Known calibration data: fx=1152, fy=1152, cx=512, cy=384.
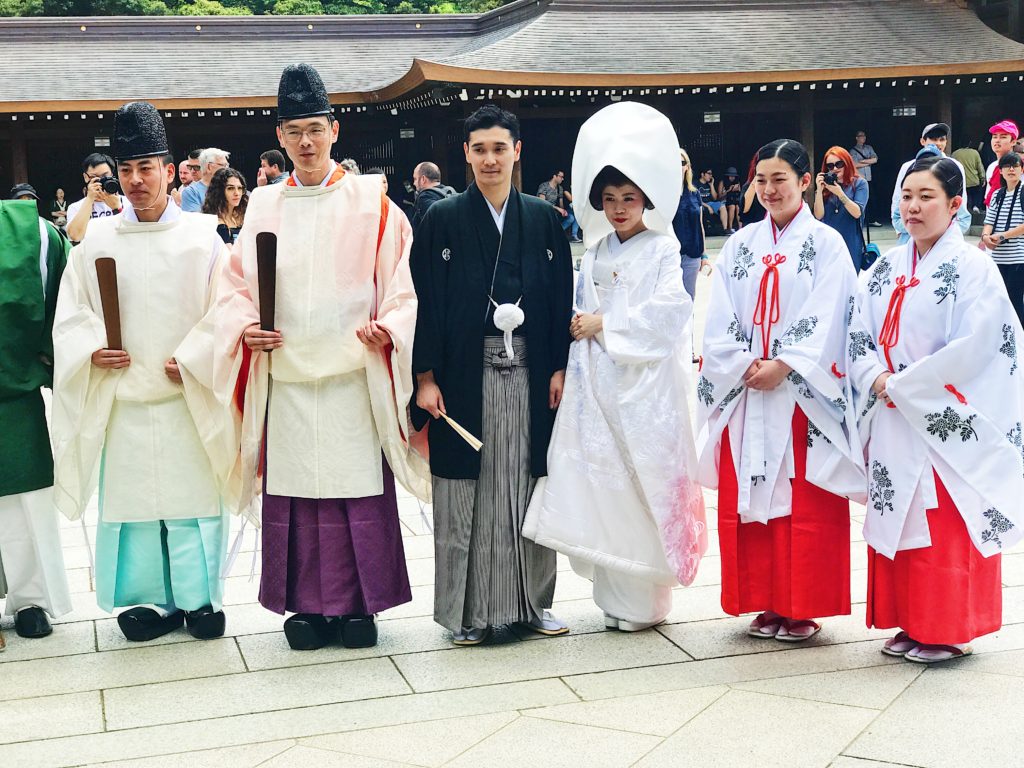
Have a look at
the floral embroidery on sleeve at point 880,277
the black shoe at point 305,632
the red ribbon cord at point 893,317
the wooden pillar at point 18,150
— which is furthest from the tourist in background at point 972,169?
the black shoe at point 305,632

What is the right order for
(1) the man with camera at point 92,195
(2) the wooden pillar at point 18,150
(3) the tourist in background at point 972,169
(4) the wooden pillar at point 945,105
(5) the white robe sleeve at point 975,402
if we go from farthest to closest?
(4) the wooden pillar at point 945,105 < (2) the wooden pillar at point 18,150 < (3) the tourist in background at point 972,169 < (1) the man with camera at point 92,195 < (5) the white robe sleeve at point 975,402

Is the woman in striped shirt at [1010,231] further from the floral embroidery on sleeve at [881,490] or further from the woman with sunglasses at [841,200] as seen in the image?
the floral embroidery on sleeve at [881,490]

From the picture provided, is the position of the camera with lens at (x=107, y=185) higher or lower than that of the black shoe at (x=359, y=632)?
higher

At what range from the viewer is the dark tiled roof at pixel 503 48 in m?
17.4

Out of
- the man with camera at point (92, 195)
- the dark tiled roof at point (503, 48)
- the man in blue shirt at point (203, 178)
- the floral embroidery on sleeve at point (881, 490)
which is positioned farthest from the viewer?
the dark tiled roof at point (503, 48)

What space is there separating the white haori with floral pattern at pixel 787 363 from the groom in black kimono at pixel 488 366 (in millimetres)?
528

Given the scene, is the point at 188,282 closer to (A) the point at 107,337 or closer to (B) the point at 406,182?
(A) the point at 107,337

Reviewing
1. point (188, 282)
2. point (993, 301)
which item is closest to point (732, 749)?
point (993, 301)

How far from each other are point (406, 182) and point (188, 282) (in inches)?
624

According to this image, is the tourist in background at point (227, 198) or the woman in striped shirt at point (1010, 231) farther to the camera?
the woman in striped shirt at point (1010, 231)

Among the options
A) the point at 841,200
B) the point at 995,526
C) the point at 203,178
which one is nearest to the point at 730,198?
the point at 841,200

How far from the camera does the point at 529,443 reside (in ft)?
12.1

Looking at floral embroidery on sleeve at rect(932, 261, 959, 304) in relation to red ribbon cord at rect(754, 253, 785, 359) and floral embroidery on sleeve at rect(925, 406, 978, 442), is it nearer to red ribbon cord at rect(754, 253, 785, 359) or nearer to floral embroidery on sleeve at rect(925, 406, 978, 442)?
floral embroidery on sleeve at rect(925, 406, 978, 442)

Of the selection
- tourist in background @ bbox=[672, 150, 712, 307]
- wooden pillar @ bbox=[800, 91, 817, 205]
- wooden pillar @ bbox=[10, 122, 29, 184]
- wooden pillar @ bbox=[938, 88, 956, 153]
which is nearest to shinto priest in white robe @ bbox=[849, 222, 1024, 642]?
tourist in background @ bbox=[672, 150, 712, 307]
